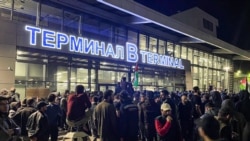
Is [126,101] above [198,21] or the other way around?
the other way around

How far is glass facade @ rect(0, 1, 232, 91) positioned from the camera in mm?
15367

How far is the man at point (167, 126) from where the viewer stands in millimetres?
5684

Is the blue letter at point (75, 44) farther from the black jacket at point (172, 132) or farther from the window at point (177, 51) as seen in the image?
the window at point (177, 51)

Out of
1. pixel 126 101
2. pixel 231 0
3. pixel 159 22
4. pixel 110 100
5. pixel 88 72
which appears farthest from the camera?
pixel 231 0

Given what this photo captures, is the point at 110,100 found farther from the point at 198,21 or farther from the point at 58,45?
the point at 198,21

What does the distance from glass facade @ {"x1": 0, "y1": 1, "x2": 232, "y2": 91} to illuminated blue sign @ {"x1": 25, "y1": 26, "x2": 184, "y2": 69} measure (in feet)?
2.34

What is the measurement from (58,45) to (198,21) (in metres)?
19.8

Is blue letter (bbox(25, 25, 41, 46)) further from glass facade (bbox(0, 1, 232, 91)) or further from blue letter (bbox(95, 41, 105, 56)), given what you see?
blue letter (bbox(95, 41, 105, 56))

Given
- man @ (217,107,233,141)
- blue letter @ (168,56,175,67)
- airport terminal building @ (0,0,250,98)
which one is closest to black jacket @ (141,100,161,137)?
man @ (217,107,233,141)

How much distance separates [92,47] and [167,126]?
12710 mm

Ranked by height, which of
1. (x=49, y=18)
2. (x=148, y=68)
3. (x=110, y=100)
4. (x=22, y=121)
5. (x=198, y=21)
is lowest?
(x=22, y=121)

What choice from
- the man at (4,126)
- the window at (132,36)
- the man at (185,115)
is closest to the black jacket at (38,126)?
the man at (4,126)

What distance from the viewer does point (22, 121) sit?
713 cm

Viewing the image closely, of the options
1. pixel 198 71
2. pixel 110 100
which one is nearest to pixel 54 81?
pixel 110 100
